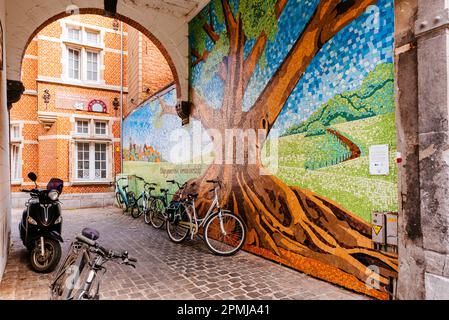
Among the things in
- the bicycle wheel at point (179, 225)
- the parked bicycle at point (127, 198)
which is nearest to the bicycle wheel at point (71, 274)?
the bicycle wheel at point (179, 225)

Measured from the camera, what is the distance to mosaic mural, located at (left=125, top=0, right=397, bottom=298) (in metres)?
3.25

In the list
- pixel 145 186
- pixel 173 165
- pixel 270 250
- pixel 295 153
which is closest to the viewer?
pixel 295 153

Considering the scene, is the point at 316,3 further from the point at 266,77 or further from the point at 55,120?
the point at 55,120

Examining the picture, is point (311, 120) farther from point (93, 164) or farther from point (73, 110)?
point (73, 110)

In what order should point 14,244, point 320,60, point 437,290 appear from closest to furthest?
point 437,290
point 320,60
point 14,244

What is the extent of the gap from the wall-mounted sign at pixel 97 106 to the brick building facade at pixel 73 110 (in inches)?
1.7

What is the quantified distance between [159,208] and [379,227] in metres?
5.91

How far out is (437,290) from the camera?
2.64 meters

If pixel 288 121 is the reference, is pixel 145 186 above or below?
below

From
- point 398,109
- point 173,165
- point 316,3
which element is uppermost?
point 316,3

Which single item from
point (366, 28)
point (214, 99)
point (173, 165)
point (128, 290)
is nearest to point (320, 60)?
point (366, 28)

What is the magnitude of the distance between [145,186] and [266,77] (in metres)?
6.35

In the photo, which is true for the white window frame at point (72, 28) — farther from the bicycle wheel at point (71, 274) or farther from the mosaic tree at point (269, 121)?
the bicycle wheel at point (71, 274)

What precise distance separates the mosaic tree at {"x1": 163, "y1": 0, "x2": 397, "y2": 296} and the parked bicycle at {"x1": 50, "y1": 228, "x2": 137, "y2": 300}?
2.53 m
